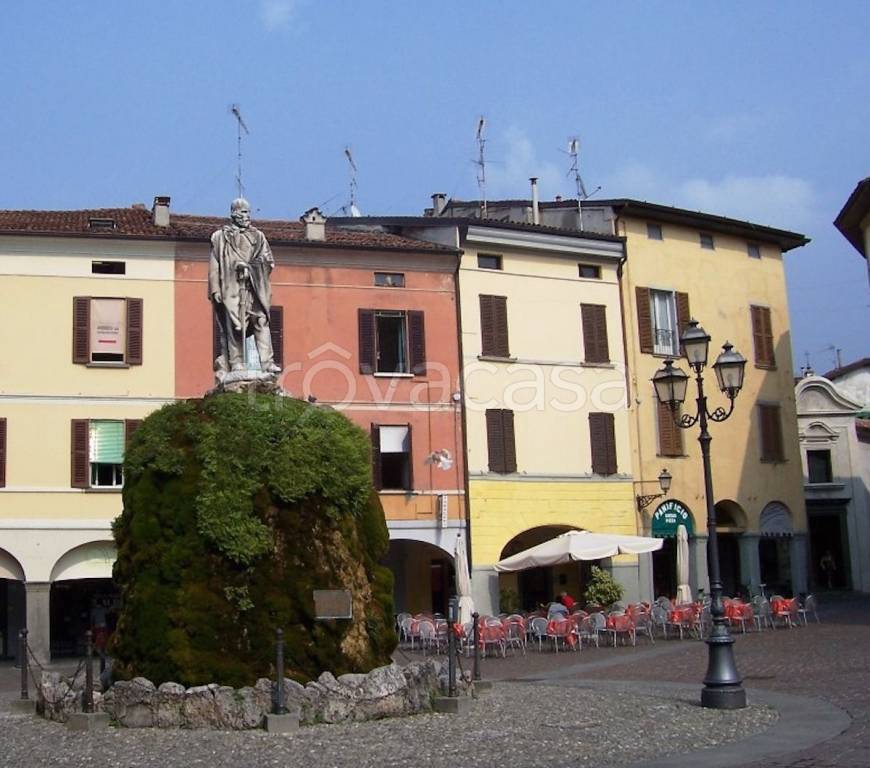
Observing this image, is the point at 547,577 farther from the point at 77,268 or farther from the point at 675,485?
the point at 77,268

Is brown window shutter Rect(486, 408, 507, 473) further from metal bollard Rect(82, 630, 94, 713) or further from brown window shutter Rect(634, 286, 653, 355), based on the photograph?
metal bollard Rect(82, 630, 94, 713)

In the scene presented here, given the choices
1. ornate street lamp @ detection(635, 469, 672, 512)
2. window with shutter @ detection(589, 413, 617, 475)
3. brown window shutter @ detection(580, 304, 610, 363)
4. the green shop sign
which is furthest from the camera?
the green shop sign

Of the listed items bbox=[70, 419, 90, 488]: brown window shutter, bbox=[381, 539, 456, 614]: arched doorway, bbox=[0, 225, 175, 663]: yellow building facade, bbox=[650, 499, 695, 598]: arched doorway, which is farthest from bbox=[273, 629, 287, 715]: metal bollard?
bbox=[650, 499, 695, 598]: arched doorway

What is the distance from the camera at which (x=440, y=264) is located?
103 feet

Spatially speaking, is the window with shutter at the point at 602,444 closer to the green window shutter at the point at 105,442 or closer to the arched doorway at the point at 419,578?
the arched doorway at the point at 419,578

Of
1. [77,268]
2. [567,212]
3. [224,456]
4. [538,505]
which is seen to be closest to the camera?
[224,456]

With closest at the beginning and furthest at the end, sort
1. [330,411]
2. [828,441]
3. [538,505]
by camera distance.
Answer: [330,411]
[538,505]
[828,441]

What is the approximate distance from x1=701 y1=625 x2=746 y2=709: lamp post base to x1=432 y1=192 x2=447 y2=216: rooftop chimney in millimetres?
24264

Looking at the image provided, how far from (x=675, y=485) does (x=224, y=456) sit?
2111 centimetres

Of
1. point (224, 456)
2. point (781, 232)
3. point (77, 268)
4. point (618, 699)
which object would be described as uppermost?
point (781, 232)

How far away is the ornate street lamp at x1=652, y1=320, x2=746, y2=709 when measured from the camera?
571 inches

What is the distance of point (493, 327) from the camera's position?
3173cm

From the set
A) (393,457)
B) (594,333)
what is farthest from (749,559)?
(393,457)

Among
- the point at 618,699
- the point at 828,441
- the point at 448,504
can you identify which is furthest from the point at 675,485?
the point at 618,699
